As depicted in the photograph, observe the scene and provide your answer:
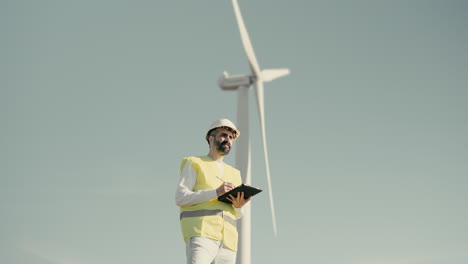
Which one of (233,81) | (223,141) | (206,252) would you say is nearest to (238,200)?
(206,252)

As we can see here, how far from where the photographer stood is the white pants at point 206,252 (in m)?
7.77

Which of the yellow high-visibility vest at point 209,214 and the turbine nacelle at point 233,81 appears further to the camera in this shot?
the turbine nacelle at point 233,81

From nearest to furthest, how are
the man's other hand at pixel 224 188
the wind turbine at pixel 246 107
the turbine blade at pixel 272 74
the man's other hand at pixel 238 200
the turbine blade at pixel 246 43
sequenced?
the man's other hand at pixel 224 188 < the man's other hand at pixel 238 200 < the wind turbine at pixel 246 107 < the turbine blade at pixel 246 43 < the turbine blade at pixel 272 74

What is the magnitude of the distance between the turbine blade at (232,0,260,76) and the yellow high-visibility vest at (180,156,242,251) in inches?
869

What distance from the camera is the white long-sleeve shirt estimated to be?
7.99 meters

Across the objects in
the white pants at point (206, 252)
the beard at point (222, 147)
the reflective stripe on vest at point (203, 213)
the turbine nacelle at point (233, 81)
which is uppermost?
the turbine nacelle at point (233, 81)

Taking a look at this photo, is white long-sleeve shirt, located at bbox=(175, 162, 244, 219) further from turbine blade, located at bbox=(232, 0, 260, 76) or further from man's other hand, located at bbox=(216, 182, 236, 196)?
turbine blade, located at bbox=(232, 0, 260, 76)

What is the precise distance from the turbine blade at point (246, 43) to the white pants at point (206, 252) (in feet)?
74.8

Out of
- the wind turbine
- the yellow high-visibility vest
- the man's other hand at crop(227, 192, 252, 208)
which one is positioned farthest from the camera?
the wind turbine

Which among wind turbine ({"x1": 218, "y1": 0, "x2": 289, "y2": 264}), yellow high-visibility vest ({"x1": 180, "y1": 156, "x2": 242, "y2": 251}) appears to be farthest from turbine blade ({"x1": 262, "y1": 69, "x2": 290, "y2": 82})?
yellow high-visibility vest ({"x1": 180, "y1": 156, "x2": 242, "y2": 251})

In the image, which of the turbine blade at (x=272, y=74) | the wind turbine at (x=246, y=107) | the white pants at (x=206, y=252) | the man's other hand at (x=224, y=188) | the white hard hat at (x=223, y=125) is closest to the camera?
the white pants at (x=206, y=252)

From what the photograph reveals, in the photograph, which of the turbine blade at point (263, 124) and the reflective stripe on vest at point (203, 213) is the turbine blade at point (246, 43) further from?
the reflective stripe on vest at point (203, 213)

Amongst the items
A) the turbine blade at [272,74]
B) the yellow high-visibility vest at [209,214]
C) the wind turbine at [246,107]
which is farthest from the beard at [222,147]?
the turbine blade at [272,74]

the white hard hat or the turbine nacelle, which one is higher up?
the turbine nacelle
